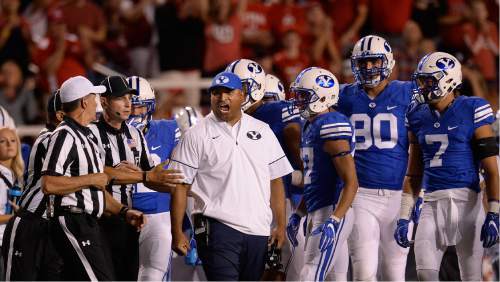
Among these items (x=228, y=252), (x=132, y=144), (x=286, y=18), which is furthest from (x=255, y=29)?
(x=228, y=252)

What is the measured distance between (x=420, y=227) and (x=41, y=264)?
279 cm

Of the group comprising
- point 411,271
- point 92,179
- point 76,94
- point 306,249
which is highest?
point 76,94

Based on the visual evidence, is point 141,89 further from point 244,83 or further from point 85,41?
point 85,41

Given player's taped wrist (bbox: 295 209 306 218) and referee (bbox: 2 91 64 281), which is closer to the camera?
referee (bbox: 2 91 64 281)

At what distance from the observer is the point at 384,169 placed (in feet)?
27.3

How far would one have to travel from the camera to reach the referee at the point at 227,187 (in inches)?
279

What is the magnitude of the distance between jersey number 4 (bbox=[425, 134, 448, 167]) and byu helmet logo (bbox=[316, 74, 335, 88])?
0.79 meters

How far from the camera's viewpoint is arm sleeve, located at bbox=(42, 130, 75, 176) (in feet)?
22.3

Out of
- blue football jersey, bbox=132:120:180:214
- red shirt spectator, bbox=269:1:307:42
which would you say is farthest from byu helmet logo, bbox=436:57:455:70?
red shirt spectator, bbox=269:1:307:42

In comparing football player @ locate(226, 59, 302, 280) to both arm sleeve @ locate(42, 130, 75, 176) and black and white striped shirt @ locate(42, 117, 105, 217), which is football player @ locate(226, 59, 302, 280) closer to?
black and white striped shirt @ locate(42, 117, 105, 217)

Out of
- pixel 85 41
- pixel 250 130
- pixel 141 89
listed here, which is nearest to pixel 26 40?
pixel 85 41

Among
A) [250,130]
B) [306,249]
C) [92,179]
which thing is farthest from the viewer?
[306,249]

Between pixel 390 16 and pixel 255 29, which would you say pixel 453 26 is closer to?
pixel 390 16

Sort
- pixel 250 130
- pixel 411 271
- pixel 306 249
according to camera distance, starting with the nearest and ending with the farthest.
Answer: pixel 250 130 → pixel 306 249 → pixel 411 271
